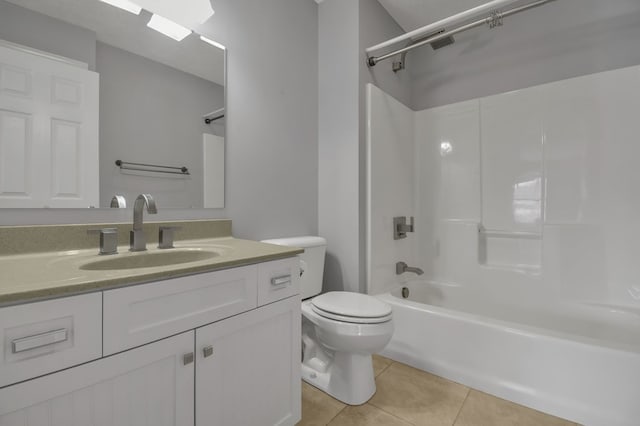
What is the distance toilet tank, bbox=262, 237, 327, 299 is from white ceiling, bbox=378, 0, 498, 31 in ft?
5.97

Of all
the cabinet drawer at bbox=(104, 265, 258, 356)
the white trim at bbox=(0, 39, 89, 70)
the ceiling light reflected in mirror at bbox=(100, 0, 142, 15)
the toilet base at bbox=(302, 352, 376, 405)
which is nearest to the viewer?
the cabinet drawer at bbox=(104, 265, 258, 356)

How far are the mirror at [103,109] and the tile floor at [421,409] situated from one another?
45.2 inches

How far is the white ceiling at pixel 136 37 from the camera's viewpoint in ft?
3.52

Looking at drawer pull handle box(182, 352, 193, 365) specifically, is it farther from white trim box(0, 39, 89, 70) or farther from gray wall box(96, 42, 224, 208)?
white trim box(0, 39, 89, 70)

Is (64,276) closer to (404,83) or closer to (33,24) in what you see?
(33,24)

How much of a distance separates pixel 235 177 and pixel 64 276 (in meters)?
0.96

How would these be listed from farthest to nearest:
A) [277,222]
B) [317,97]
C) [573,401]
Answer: [317,97] → [277,222] → [573,401]

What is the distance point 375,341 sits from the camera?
1326 mm

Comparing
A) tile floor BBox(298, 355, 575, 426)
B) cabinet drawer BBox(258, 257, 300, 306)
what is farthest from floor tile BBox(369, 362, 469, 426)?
cabinet drawer BBox(258, 257, 300, 306)

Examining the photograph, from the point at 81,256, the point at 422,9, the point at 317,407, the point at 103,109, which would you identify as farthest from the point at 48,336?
the point at 422,9

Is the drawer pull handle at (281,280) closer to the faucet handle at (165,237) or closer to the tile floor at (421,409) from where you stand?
the faucet handle at (165,237)

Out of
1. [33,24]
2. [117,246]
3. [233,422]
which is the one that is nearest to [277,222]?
[117,246]

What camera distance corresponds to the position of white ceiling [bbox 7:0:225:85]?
1074 mm

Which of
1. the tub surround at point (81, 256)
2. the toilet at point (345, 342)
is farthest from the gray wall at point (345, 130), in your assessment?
the tub surround at point (81, 256)
